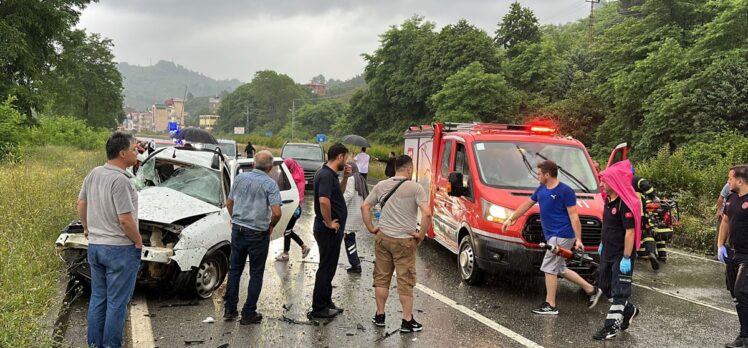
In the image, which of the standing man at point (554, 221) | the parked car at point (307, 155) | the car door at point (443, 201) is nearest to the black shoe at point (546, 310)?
the standing man at point (554, 221)

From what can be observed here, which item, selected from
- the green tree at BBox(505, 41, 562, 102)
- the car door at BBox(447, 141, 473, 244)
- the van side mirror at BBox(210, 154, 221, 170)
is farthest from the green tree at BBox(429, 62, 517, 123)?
the van side mirror at BBox(210, 154, 221, 170)

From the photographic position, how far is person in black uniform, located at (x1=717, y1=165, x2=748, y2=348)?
201 inches

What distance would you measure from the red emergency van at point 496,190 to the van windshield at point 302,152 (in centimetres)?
1160

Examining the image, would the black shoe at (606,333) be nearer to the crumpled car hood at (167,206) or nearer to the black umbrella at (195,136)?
the crumpled car hood at (167,206)

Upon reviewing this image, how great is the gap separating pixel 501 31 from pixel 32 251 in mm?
43327

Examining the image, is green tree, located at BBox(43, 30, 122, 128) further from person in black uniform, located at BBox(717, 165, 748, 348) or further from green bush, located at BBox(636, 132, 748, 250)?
person in black uniform, located at BBox(717, 165, 748, 348)

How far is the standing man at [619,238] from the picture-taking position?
5289 mm

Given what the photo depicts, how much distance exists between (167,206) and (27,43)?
19.0 meters

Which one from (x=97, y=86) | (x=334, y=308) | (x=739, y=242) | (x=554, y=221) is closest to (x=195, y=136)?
(x=334, y=308)

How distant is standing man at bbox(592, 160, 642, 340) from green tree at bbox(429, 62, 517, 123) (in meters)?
28.8

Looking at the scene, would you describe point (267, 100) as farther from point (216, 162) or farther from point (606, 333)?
point (606, 333)

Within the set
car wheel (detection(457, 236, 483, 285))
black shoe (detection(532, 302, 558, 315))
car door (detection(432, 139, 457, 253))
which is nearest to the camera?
black shoe (detection(532, 302, 558, 315))

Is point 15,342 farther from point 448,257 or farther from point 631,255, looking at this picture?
point 448,257

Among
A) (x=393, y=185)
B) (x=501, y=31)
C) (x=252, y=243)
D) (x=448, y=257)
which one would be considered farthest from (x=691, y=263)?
(x=501, y=31)
